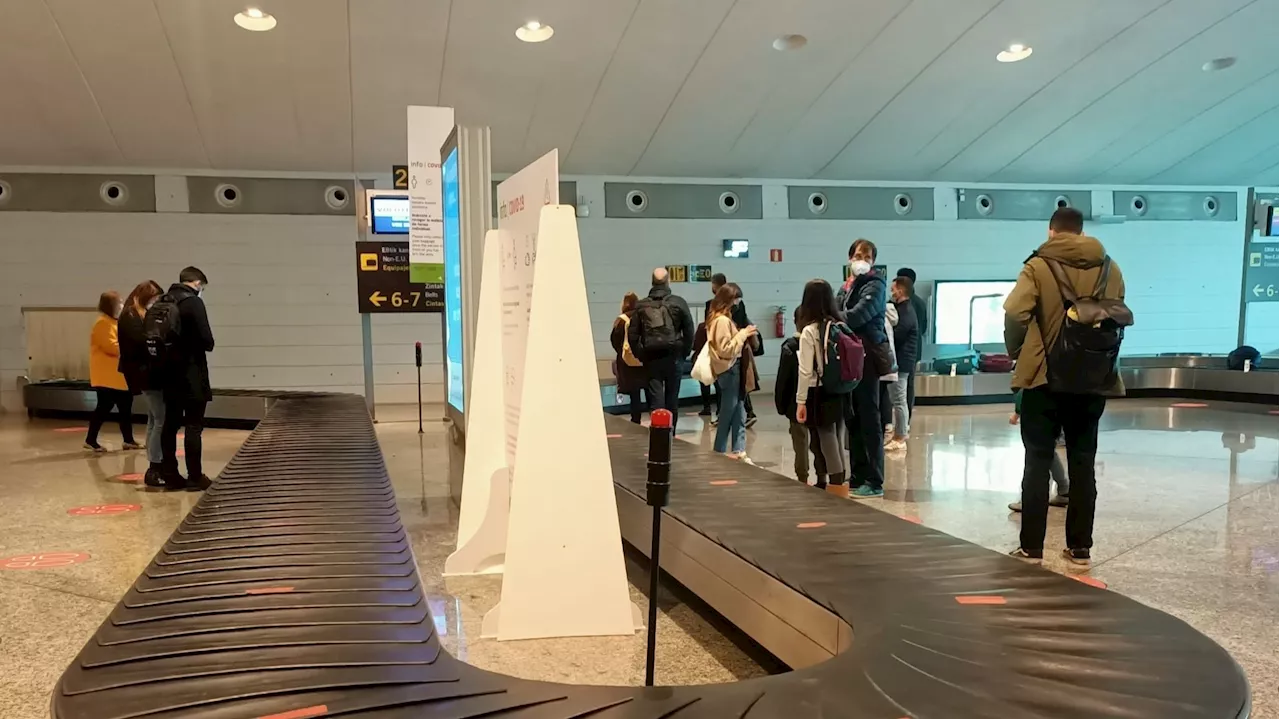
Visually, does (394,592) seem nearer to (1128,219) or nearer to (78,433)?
(78,433)

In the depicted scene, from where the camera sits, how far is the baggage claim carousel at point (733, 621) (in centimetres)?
183

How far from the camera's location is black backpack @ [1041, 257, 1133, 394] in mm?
3553

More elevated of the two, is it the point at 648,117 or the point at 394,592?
the point at 648,117

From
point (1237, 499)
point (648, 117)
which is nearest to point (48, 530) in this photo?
point (1237, 499)

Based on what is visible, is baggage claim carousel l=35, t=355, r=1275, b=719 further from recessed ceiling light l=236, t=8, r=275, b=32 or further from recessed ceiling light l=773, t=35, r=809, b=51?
recessed ceiling light l=773, t=35, r=809, b=51

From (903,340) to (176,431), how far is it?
5.95m

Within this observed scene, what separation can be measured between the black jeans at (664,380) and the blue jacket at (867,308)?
207cm

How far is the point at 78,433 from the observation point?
9.36 m

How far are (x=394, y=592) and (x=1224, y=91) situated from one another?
1347cm

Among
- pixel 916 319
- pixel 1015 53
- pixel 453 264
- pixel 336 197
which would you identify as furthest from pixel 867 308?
pixel 336 197

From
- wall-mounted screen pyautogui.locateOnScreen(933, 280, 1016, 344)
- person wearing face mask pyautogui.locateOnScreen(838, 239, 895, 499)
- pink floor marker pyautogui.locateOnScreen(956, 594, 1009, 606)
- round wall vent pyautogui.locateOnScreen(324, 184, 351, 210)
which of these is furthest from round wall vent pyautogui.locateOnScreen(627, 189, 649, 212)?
pink floor marker pyautogui.locateOnScreen(956, 594, 1009, 606)

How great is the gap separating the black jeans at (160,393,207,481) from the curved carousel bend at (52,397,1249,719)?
2837 mm

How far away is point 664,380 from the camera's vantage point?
716 centimetres

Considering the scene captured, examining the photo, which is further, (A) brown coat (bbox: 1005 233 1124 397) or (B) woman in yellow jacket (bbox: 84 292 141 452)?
(B) woman in yellow jacket (bbox: 84 292 141 452)
